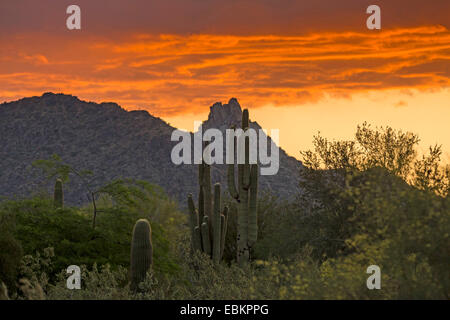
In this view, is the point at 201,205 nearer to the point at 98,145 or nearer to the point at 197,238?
the point at 197,238

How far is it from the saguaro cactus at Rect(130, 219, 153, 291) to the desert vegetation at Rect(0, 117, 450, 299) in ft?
0.09

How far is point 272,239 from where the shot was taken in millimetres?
26828

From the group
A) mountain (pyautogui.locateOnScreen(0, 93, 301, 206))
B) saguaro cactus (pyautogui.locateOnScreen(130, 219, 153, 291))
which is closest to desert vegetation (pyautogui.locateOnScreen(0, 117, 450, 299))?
saguaro cactus (pyautogui.locateOnScreen(130, 219, 153, 291))

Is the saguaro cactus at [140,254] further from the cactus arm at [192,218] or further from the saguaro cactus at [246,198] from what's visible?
the cactus arm at [192,218]

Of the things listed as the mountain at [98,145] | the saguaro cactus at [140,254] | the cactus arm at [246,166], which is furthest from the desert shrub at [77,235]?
the mountain at [98,145]

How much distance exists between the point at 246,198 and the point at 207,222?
182cm

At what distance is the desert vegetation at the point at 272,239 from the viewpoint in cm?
1069

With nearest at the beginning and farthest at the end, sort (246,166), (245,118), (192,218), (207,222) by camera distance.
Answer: (246,166) < (245,118) < (207,222) < (192,218)

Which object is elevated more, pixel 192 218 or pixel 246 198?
pixel 246 198

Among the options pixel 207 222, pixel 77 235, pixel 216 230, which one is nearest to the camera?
pixel 77 235

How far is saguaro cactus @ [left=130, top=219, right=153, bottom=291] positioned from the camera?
17016 millimetres

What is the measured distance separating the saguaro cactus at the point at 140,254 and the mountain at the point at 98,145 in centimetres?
5728

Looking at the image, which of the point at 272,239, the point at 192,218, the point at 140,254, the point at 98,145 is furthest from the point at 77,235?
the point at 98,145
